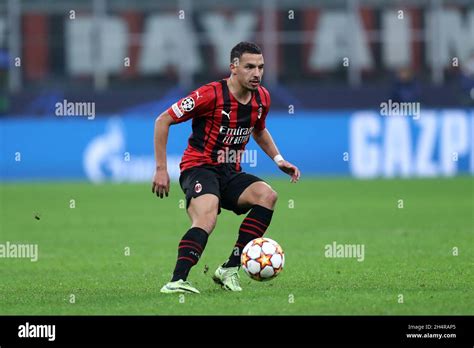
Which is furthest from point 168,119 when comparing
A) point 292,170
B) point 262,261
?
point 262,261

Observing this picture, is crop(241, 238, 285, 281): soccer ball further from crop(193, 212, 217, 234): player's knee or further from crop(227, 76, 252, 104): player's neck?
crop(227, 76, 252, 104): player's neck

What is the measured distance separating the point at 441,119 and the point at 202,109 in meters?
15.6

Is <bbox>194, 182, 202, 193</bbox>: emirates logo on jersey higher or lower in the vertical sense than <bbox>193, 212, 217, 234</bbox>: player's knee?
higher

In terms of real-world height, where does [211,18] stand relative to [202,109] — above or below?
above

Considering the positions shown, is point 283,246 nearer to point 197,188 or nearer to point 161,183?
point 197,188

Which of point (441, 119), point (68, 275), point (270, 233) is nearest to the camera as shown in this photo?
point (68, 275)

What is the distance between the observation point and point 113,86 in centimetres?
3078

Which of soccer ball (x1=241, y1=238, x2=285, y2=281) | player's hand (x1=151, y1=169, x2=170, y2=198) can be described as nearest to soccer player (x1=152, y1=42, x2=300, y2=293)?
player's hand (x1=151, y1=169, x2=170, y2=198)

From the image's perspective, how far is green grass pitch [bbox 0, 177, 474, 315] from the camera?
29.7ft

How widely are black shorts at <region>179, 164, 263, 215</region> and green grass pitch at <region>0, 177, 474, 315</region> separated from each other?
80cm

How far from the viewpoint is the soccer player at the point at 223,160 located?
9.63 metres

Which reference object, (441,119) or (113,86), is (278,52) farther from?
(441,119)

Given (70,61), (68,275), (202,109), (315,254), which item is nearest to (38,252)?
(68,275)

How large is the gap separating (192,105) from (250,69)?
1.93 feet
